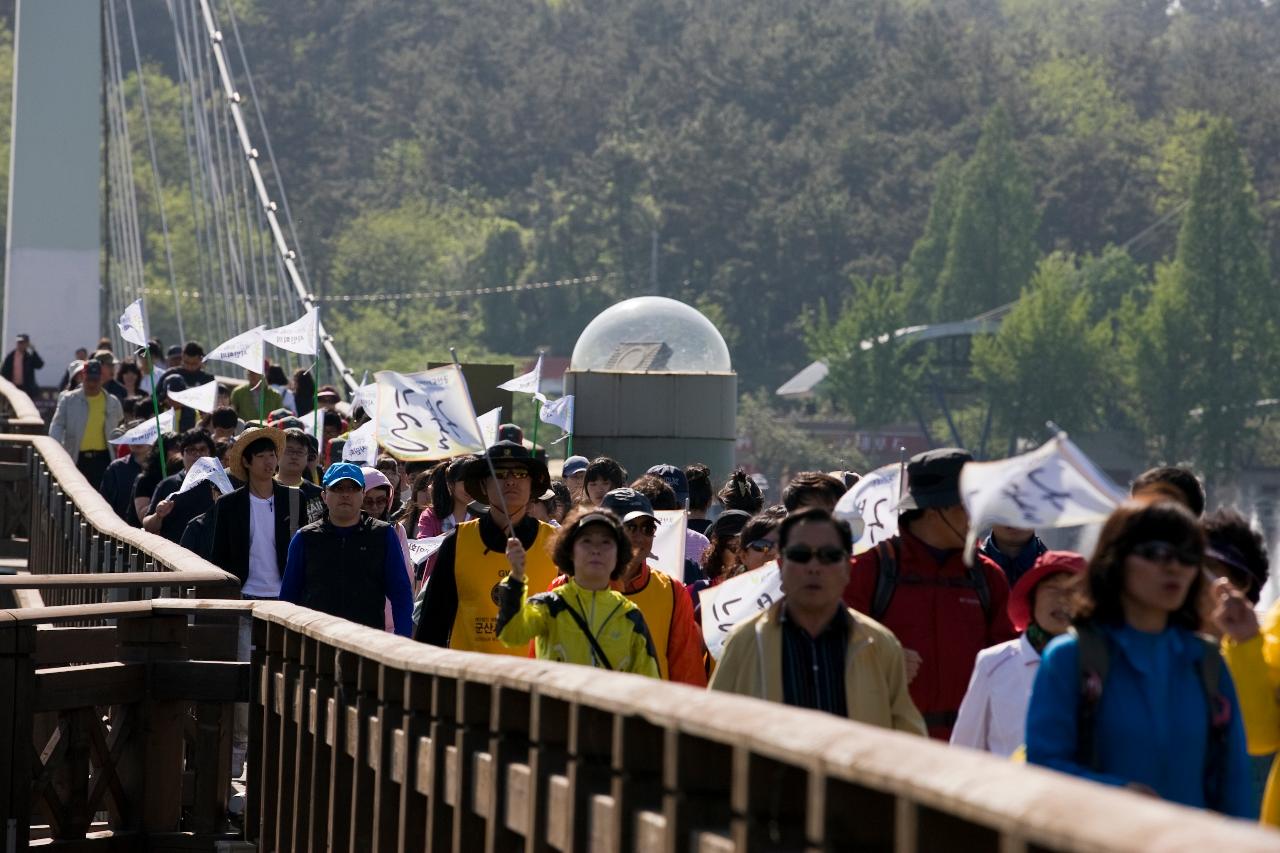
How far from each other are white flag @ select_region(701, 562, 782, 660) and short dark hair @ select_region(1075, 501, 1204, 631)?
7.78 ft

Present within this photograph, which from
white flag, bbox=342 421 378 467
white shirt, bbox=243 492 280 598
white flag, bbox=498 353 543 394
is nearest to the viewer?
white shirt, bbox=243 492 280 598

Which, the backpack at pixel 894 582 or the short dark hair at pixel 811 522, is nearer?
the short dark hair at pixel 811 522

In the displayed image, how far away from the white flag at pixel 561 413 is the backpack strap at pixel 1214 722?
12.4 meters

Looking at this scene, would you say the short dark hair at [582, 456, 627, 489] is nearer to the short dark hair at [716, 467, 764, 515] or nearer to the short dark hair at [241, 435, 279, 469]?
the short dark hair at [716, 467, 764, 515]

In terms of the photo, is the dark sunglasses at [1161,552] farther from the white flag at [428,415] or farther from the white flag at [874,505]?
the white flag at [428,415]

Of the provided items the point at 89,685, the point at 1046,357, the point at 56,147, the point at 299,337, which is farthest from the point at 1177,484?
the point at 1046,357

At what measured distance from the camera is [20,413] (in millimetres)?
20141

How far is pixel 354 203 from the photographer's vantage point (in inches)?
3703

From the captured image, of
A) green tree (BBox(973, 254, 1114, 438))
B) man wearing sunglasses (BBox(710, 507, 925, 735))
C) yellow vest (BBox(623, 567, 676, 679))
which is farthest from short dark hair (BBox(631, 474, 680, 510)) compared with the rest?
green tree (BBox(973, 254, 1114, 438))

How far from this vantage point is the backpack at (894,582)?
5934mm

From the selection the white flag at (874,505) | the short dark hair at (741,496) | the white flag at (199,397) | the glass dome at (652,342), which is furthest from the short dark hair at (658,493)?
the glass dome at (652,342)

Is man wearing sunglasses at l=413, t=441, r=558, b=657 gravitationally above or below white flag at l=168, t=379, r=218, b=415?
below

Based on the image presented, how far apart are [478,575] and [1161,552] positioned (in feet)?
11.3

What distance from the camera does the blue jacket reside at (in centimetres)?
396
